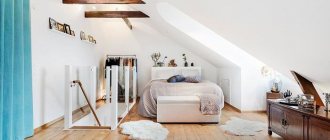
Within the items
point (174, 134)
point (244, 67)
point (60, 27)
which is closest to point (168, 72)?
point (244, 67)

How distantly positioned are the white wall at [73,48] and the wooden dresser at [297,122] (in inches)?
135

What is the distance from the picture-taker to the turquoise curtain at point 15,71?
242cm

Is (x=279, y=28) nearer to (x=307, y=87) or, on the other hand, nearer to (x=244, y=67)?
(x=307, y=87)

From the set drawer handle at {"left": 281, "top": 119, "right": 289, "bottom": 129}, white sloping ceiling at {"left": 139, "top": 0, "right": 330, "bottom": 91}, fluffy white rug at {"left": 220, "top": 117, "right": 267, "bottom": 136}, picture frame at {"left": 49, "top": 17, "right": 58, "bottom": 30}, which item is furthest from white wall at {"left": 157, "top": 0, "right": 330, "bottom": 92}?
picture frame at {"left": 49, "top": 17, "right": 58, "bottom": 30}

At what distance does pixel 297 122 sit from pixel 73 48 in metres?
4.28

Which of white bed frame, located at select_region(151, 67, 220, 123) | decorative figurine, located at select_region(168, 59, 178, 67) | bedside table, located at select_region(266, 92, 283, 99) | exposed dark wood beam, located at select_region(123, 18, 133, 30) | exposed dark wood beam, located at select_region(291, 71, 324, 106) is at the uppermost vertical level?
exposed dark wood beam, located at select_region(123, 18, 133, 30)

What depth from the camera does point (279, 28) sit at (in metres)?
2.25

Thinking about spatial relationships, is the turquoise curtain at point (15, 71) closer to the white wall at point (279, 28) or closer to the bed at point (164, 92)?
the white wall at point (279, 28)

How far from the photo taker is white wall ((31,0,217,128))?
3615 millimetres

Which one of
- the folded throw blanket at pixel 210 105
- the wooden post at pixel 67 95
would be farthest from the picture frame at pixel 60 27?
the folded throw blanket at pixel 210 105

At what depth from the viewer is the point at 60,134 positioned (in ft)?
11.1

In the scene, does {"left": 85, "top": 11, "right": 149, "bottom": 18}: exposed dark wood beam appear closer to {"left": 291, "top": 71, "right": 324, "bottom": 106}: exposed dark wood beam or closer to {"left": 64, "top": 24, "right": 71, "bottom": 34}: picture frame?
{"left": 64, "top": 24, "right": 71, "bottom": 34}: picture frame

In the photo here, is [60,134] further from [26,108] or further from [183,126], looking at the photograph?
[183,126]

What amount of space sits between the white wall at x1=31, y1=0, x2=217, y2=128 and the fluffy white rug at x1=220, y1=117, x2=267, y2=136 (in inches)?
115
